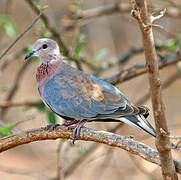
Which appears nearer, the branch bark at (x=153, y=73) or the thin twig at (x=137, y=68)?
the branch bark at (x=153, y=73)

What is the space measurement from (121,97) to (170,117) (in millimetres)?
3686

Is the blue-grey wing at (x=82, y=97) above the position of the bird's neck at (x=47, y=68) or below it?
below

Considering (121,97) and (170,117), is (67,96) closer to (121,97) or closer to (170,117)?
(121,97)

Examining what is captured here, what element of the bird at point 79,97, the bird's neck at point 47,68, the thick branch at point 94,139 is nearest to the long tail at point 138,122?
the bird at point 79,97

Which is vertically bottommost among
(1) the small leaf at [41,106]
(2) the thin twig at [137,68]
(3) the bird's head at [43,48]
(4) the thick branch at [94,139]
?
(4) the thick branch at [94,139]

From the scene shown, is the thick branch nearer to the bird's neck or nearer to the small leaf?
the bird's neck

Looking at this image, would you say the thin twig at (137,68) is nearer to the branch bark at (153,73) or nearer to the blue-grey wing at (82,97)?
the blue-grey wing at (82,97)

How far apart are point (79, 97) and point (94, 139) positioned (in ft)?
2.65

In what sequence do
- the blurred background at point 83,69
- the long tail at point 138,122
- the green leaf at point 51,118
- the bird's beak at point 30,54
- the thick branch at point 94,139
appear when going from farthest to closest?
the blurred background at point 83,69 < the green leaf at point 51,118 < the bird's beak at point 30,54 < the long tail at point 138,122 < the thick branch at point 94,139

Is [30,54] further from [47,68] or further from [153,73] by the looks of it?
[153,73]

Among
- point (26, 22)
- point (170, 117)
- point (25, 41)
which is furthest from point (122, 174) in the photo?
point (26, 22)

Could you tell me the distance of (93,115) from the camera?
128 inches

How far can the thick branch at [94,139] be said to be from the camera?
2.40 m

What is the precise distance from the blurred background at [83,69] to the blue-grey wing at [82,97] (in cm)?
28
